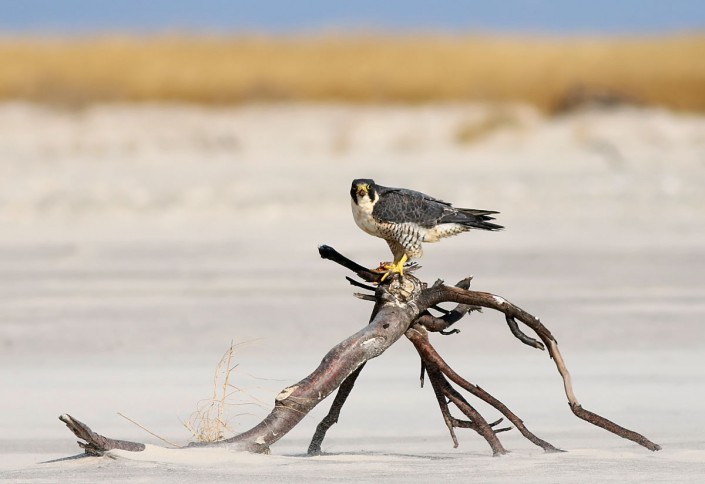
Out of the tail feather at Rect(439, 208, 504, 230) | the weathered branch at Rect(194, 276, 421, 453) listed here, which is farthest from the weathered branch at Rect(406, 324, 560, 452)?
the tail feather at Rect(439, 208, 504, 230)

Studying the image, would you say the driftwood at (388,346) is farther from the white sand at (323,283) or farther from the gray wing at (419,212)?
the gray wing at (419,212)

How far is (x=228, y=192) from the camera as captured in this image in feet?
56.3

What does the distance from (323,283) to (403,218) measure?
5.80m

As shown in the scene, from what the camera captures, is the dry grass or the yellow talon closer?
the yellow talon

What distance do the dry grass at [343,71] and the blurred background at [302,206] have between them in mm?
135

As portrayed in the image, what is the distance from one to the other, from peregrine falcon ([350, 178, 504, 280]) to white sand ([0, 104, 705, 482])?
2.47 feet

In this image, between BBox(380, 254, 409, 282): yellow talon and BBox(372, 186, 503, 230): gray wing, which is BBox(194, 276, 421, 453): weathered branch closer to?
BBox(380, 254, 409, 282): yellow talon

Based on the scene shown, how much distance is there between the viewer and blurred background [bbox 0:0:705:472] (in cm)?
816

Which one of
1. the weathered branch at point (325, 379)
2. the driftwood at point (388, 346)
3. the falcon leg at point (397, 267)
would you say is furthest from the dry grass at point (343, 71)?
the weathered branch at point (325, 379)

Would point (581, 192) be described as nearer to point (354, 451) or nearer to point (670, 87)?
Result: point (354, 451)

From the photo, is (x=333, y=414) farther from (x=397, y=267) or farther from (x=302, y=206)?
(x=302, y=206)

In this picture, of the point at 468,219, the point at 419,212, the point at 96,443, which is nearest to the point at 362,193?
the point at 419,212

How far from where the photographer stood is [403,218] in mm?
5492

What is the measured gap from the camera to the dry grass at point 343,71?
92.1 ft
